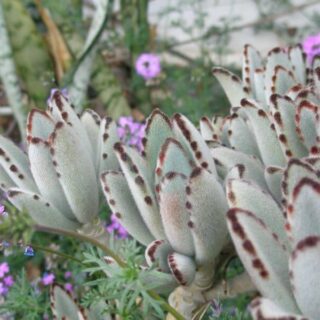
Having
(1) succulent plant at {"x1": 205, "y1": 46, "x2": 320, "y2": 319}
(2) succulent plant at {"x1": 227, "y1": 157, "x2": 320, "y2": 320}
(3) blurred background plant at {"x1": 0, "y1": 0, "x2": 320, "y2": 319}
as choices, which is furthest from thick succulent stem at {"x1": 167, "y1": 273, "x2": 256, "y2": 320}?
(3) blurred background plant at {"x1": 0, "y1": 0, "x2": 320, "y2": 319}

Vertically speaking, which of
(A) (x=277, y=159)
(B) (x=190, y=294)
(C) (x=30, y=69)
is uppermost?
(A) (x=277, y=159)

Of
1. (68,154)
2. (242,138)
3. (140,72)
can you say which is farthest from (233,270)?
(140,72)

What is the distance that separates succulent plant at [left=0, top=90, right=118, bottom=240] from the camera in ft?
3.00

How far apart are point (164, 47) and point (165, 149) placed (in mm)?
2674

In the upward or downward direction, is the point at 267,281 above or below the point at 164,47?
above

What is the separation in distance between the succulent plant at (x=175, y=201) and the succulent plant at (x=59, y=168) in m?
0.07

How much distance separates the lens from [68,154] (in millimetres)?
918

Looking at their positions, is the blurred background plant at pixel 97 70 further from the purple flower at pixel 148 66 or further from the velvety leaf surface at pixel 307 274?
the velvety leaf surface at pixel 307 274

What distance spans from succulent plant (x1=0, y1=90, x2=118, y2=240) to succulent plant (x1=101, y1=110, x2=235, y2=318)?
0.07 metres

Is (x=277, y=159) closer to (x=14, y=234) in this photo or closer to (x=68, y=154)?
(x=68, y=154)

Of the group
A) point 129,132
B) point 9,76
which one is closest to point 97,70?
point 9,76

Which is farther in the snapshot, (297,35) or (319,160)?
(297,35)

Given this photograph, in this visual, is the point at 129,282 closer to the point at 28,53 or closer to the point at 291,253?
the point at 291,253

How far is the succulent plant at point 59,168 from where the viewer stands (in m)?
0.92
